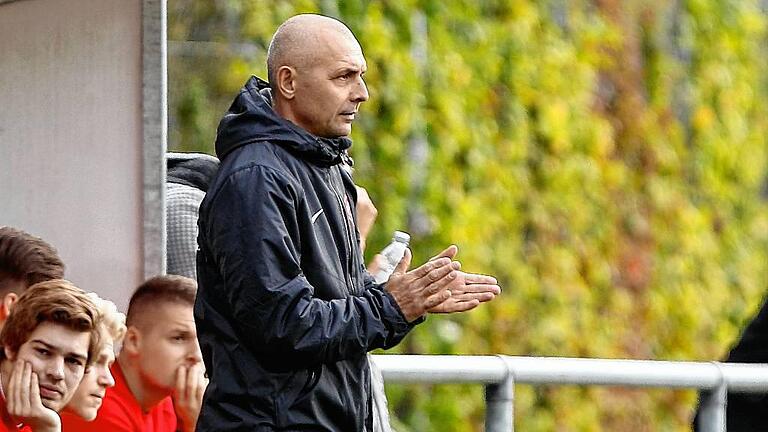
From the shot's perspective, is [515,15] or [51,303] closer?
[51,303]

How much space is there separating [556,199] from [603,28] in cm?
96

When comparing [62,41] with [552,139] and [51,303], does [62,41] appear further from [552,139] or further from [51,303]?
[552,139]

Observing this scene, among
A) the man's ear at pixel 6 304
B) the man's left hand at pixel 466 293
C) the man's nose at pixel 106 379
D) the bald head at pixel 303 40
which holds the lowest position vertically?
the man's nose at pixel 106 379

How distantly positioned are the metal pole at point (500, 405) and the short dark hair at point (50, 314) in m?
1.43

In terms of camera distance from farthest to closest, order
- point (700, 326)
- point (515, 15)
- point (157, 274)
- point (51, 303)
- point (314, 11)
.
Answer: point (700, 326) < point (515, 15) < point (314, 11) < point (157, 274) < point (51, 303)

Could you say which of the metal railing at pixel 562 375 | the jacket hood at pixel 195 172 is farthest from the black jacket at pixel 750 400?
the jacket hood at pixel 195 172

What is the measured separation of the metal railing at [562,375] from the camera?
5414 millimetres

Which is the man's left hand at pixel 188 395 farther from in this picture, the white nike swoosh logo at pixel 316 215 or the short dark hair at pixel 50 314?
the white nike swoosh logo at pixel 316 215

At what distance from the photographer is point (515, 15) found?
34.0ft

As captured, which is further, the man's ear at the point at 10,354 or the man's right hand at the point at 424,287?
the man's ear at the point at 10,354

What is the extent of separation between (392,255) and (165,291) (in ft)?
2.30

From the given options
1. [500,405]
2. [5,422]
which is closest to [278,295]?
[5,422]

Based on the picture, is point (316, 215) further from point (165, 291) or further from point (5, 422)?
point (165, 291)

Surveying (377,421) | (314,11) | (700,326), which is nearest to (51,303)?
(377,421)
